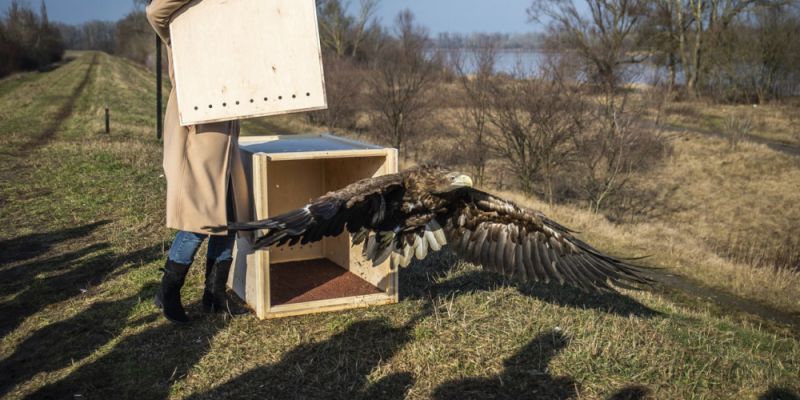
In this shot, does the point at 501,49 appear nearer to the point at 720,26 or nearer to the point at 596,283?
the point at 596,283

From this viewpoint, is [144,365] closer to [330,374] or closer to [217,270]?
[217,270]

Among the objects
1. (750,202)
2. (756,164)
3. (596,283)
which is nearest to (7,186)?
(596,283)

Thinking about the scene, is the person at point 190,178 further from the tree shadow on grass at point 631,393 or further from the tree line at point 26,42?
the tree line at point 26,42

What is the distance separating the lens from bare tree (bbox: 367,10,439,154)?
71.6ft

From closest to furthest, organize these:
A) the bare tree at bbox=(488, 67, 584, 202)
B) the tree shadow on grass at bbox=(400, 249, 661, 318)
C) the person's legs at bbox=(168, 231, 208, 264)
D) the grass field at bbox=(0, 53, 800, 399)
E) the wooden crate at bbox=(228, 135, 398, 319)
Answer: the grass field at bbox=(0, 53, 800, 399) → the person's legs at bbox=(168, 231, 208, 264) → the wooden crate at bbox=(228, 135, 398, 319) → the tree shadow on grass at bbox=(400, 249, 661, 318) → the bare tree at bbox=(488, 67, 584, 202)

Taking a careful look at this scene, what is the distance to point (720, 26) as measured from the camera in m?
36.1

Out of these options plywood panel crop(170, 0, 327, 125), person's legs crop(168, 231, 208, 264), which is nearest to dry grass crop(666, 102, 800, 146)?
plywood panel crop(170, 0, 327, 125)

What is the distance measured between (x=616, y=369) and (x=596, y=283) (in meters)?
0.67

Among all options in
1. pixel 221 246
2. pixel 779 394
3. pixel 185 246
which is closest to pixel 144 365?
pixel 185 246

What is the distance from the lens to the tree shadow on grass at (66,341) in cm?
427

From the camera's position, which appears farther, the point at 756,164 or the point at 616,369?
the point at 756,164

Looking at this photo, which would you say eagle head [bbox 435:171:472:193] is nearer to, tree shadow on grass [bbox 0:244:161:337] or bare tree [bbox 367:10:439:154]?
tree shadow on grass [bbox 0:244:161:337]

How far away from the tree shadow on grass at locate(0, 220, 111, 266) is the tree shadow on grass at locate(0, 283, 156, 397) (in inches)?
73.2

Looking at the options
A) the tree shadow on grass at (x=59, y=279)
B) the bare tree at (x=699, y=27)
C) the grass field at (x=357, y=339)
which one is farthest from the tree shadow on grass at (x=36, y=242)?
the bare tree at (x=699, y=27)
